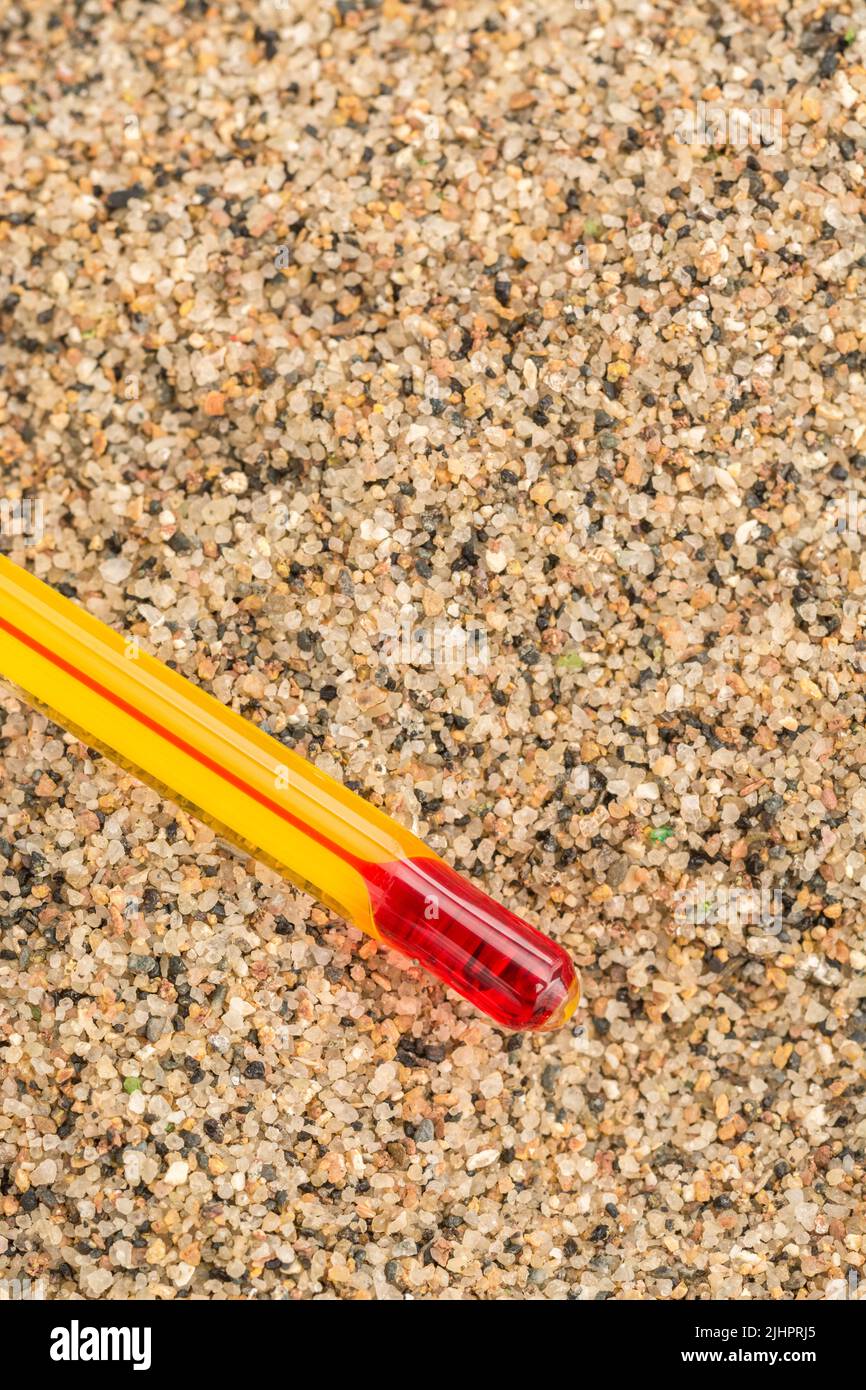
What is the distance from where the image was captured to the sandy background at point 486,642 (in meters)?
1.11

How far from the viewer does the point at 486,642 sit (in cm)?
116

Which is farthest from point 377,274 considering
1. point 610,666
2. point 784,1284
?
point 784,1284

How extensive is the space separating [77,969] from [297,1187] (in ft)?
0.88

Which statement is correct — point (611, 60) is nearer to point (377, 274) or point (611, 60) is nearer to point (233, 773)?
point (377, 274)

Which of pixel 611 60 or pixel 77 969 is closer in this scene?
pixel 77 969

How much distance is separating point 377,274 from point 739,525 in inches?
16.6

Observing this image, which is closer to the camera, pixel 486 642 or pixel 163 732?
pixel 163 732

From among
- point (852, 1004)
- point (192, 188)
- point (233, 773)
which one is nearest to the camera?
point (233, 773)

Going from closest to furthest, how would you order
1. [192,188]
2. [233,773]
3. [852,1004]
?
[233,773] → [852,1004] → [192,188]

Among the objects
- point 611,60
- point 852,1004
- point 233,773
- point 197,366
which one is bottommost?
point 852,1004

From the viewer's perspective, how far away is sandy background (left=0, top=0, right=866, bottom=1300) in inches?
43.6

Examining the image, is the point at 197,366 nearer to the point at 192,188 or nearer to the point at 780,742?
the point at 192,188

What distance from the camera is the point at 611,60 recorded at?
1.26 metres

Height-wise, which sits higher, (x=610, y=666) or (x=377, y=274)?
(x=377, y=274)
